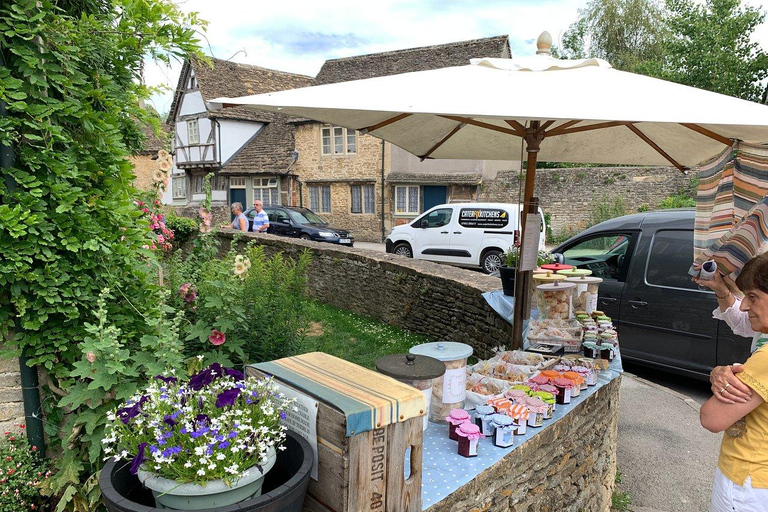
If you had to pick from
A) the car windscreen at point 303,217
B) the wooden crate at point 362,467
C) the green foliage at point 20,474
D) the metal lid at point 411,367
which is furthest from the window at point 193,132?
the wooden crate at point 362,467

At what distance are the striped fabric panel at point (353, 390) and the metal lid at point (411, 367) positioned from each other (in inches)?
11.8

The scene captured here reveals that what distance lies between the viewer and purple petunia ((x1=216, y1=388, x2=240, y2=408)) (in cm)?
142

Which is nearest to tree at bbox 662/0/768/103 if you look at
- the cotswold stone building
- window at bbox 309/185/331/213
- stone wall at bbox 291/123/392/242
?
the cotswold stone building

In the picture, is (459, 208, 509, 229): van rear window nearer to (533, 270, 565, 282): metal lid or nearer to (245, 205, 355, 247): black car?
(245, 205, 355, 247): black car

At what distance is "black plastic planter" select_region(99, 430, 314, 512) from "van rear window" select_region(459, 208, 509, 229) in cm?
1222

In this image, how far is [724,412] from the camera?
1.84 meters

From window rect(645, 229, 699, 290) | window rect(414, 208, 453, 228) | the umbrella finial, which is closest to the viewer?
the umbrella finial

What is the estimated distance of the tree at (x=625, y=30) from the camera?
29188mm

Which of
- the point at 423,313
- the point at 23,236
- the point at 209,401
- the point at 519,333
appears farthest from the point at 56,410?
the point at 423,313

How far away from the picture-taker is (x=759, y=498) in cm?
190

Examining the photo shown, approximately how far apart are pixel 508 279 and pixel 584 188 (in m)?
16.3

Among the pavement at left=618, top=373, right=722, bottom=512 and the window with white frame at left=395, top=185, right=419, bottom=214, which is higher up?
the window with white frame at left=395, top=185, right=419, bottom=214

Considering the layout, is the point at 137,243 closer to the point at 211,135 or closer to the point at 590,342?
the point at 590,342

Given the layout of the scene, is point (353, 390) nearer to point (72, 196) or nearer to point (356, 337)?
point (72, 196)
